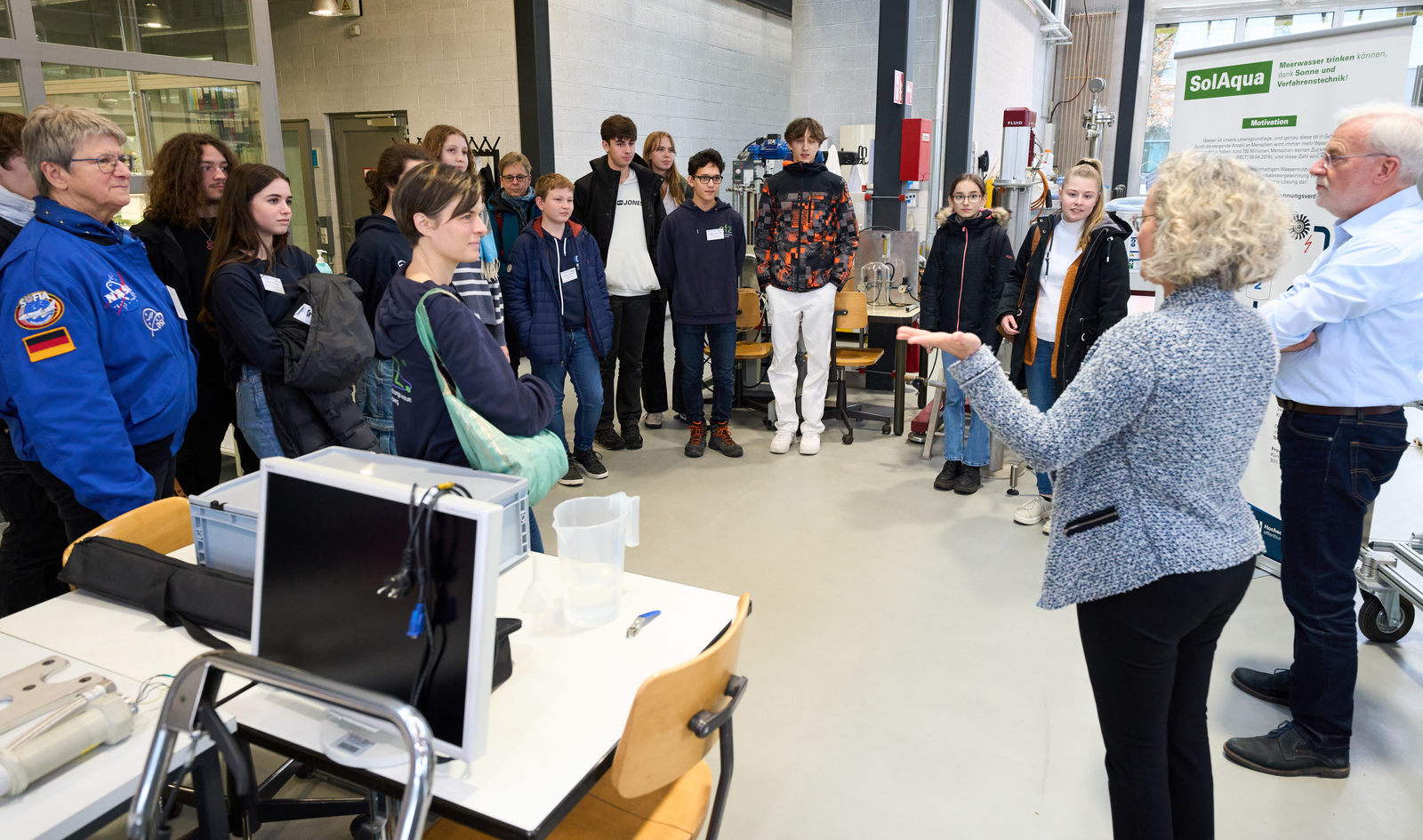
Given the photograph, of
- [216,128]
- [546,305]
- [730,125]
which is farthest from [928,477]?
[730,125]

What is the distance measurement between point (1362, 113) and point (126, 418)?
9.69 ft

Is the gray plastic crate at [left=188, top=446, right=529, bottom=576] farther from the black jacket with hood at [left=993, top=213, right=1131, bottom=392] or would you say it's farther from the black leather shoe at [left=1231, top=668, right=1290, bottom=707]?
the black jacket with hood at [left=993, top=213, right=1131, bottom=392]

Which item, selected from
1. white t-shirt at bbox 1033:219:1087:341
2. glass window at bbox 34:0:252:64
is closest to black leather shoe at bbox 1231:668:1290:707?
white t-shirt at bbox 1033:219:1087:341

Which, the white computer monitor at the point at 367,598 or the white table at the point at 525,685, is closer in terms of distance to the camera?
the white computer monitor at the point at 367,598

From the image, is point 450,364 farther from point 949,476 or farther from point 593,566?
point 949,476

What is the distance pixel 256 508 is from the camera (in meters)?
1.65

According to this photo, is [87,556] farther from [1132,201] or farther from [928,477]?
[1132,201]

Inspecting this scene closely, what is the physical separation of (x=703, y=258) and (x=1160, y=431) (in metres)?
3.44

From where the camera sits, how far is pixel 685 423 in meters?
5.41

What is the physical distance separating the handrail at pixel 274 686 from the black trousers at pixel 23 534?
4.69ft

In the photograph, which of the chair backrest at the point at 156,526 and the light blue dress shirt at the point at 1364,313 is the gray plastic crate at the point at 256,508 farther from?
the light blue dress shirt at the point at 1364,313

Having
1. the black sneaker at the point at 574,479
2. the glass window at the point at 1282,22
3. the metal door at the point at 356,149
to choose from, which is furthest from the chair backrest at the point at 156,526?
the glass window at the point at 1282,22

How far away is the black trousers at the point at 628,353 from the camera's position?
4.77m

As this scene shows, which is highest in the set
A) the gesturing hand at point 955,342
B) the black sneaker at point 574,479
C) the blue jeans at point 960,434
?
the gesturing hand at point 955,342
